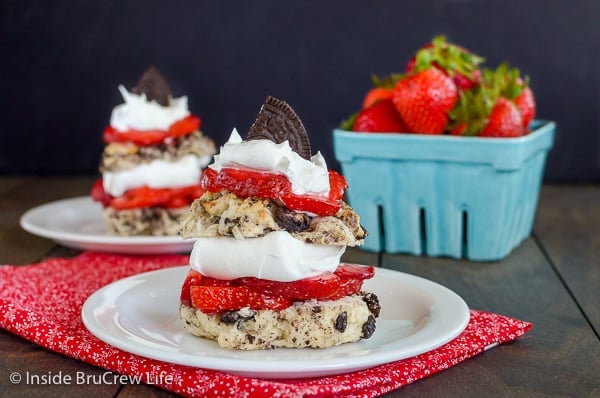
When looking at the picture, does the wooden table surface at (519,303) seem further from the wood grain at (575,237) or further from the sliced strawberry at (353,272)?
the sliced strawberry at (353,272)

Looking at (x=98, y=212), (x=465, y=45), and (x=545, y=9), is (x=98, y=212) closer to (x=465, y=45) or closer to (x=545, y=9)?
(x=465, y=45)

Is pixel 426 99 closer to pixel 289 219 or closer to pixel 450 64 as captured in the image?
pixel 450 64

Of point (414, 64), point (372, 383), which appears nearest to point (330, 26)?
point (414, 64)

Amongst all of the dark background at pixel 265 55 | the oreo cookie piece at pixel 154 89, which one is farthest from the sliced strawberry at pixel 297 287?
the dark background at pixel 265 55

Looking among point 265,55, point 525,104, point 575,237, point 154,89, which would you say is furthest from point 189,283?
point 265,55

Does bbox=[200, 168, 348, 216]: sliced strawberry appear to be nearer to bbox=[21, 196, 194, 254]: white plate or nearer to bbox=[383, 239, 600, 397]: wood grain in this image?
bbox=[383, 239, 600, 397]: wood grain

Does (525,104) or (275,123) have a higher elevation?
(275,123)
